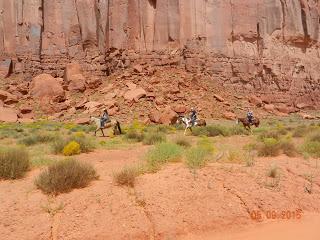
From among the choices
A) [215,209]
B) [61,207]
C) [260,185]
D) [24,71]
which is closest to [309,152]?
[260,185]

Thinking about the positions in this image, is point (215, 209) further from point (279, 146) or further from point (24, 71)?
point (24, 71)

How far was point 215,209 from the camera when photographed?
7383 millimetres

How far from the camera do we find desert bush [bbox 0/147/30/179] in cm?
905

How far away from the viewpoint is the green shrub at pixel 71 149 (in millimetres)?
14555

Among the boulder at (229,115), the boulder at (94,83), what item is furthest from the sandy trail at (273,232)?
the boulder at (94,83)

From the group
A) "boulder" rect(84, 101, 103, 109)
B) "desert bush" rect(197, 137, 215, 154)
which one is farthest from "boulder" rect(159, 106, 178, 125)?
"desert bush" rect(197, 137, 215, 154)

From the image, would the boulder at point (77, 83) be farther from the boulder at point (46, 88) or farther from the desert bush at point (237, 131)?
the desert bush at point (237, 131)

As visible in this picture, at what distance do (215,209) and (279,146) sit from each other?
621 cm

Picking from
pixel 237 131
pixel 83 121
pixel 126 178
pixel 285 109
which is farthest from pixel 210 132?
pixel 285 109

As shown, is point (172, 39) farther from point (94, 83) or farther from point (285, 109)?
point (285, 109)

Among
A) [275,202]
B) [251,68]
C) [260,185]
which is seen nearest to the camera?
[275,202]

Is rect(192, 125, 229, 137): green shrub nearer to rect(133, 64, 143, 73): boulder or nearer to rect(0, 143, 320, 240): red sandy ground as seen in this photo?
rect(0, 143, 320, 240): red sandy ground
